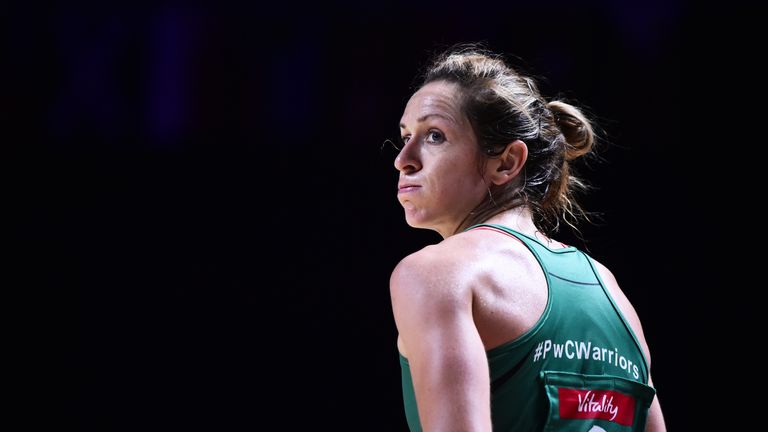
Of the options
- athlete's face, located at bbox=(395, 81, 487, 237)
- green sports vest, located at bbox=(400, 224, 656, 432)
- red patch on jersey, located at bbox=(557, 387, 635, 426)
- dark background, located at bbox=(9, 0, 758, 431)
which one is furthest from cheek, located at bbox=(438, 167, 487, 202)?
dark background, located at bbox=(9, 0, 758, 431)

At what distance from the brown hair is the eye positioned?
0.05 metres

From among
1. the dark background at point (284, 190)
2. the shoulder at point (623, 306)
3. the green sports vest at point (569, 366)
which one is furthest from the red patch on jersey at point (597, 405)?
the dark background at point (284, 190)

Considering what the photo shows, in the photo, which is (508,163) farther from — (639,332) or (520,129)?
(639,332)

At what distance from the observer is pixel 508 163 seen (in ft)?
4.49

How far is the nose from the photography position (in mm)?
1375

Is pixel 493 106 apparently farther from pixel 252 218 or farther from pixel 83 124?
pixel 83 124

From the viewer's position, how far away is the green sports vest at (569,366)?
3.64ft

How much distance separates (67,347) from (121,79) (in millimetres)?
924

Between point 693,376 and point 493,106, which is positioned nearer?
point 493,106

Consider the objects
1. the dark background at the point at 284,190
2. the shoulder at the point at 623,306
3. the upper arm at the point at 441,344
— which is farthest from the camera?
the dark background at the point at 284,190

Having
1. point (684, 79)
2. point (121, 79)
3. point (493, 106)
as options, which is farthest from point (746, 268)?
point (121, 79)

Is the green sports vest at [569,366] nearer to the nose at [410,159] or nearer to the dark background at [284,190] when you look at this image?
the nose at [410,159]

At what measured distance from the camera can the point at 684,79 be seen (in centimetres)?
301

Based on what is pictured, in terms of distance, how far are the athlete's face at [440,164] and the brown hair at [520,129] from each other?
0.02 metres
